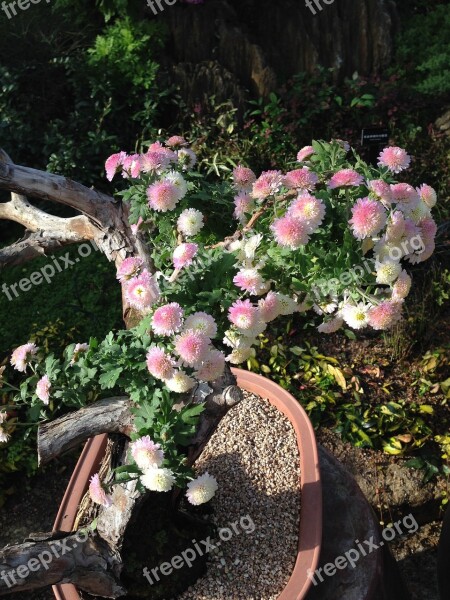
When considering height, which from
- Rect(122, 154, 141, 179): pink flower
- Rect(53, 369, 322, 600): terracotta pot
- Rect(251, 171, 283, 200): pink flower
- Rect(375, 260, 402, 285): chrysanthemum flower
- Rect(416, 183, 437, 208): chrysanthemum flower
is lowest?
Rect(53, 369, 322, 600): terracotta pot

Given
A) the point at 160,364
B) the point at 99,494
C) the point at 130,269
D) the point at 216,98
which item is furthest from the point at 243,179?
the point at 216,98

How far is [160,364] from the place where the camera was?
1.69 m

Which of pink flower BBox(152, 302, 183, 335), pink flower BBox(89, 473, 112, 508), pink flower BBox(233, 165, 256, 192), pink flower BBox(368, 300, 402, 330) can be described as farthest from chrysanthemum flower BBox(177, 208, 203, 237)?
pink flower BBox(89, 473, 112, 508)

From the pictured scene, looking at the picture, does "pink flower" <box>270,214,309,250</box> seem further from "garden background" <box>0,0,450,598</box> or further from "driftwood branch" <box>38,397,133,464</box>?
"garden background" <box>0,0,450,598</box>

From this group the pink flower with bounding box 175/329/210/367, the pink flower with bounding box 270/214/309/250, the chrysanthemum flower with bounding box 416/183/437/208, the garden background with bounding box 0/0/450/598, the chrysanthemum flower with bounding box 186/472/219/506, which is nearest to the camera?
the pink flower with bounding box 175/329/210/367

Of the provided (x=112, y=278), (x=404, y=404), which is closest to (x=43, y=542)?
(x=404, y=404)

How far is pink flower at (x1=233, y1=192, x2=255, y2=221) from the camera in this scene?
6.67 ft

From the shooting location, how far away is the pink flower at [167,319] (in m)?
1.66

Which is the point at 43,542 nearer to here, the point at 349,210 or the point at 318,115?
the point at 349,210

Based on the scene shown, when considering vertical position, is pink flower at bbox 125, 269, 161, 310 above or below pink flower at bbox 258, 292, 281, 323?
above

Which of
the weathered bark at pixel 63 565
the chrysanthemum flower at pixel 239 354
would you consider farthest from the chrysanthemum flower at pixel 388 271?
the weathered bark at pixel 63 565

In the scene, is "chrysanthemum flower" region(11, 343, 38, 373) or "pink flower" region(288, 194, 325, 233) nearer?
"pink flower" region(288, 194, 325, 233)

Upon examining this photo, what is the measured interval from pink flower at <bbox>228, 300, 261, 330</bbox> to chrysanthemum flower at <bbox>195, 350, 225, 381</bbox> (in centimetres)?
11

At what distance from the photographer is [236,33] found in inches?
202
